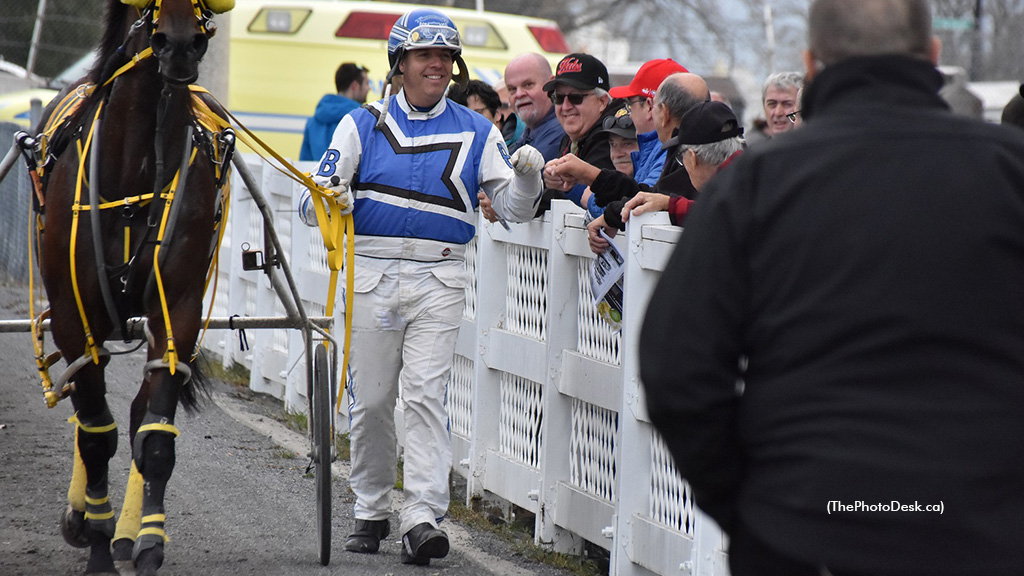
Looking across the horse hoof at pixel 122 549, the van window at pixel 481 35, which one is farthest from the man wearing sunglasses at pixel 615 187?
the van window at pixel 481 35

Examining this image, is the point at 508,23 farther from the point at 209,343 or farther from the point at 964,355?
the point at 964,355

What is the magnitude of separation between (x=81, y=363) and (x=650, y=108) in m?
2.87

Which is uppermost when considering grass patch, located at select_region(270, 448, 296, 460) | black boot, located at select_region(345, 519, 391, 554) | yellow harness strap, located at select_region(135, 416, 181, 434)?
yellow harness strap, located at select_region(135, 416, 181, 434)

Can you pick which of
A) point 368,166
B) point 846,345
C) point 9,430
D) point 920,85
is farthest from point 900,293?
point 9,430

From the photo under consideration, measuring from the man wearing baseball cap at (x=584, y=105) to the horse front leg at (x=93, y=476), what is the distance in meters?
2.16

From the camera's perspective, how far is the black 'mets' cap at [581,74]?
6297 millimetres

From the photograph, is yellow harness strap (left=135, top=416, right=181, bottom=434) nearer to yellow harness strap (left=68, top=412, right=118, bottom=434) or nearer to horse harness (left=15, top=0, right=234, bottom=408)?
horse harness (left=15, top=0, right=234, bottom=408)

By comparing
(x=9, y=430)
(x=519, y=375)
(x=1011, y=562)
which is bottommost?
(x=9, y=430)

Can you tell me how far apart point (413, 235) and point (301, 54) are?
10794 mm

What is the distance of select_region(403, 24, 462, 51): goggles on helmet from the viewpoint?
5.61 meters

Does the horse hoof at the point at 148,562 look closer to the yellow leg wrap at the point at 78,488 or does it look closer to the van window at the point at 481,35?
the yellow leg wrap at the point at 78,488

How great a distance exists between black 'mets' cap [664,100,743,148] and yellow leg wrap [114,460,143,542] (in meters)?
2.35

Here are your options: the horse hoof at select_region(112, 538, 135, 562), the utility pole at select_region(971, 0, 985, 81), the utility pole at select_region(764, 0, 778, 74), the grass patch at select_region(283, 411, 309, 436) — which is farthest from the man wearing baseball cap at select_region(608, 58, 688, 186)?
the utility pole at select_region(764, 0, 778, 74)

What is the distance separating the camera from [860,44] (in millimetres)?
2344
